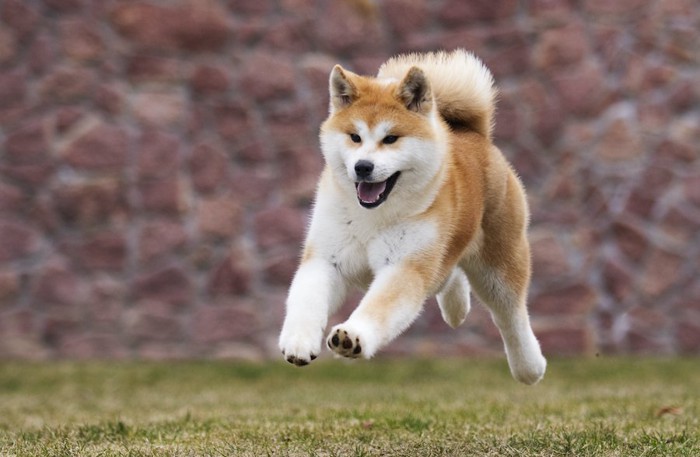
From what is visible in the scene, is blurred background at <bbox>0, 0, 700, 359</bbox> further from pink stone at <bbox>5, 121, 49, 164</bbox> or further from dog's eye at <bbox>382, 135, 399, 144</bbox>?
dog's eye at <bbox>382, 135, 399, 144</bbox>

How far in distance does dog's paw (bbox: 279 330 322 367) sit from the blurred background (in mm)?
4589

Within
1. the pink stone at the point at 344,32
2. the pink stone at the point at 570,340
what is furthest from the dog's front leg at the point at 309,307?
the pink stone at the point at 570,340

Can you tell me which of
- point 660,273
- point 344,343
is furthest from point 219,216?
point 344,343

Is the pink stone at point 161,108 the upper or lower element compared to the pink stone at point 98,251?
upper

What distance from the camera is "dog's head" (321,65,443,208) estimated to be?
3799mm

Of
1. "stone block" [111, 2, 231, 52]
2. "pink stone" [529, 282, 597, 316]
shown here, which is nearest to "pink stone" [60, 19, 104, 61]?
"stone block" [111, 2, 231, 52]

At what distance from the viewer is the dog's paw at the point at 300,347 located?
11.5 ft

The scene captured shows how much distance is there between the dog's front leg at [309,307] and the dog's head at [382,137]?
28 cm

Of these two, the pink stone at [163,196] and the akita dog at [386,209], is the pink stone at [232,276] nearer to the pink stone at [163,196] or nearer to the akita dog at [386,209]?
the pink stone at [163,196]

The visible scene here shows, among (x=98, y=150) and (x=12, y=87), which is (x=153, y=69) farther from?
(x=12, y=87)

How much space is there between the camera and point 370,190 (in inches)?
150

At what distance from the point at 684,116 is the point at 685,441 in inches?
194

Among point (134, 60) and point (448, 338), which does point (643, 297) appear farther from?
point (134, 60)

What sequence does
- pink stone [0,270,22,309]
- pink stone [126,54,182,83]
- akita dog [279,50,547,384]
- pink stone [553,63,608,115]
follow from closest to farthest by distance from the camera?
akita dog [279,50,547,384], pink stone [0,270,22,309], pink stone [126,54,182,83], pink stone [553,63,608,115]
